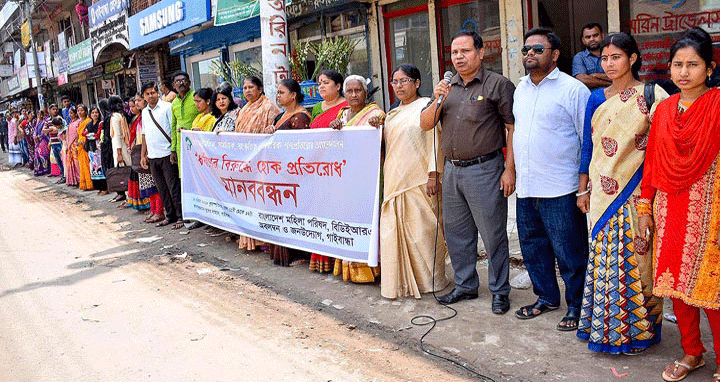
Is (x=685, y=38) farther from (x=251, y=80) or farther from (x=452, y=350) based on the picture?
(x=251, y=80)

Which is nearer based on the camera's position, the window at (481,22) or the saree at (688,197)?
the saree at (688,197)

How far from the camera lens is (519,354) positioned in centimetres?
337

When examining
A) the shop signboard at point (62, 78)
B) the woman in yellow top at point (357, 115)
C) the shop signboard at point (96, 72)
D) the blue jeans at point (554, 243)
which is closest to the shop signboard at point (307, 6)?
the woman in yellow top at point (357, 115)

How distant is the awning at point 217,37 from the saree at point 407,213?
7363 millimetres

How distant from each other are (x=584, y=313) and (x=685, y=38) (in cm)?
148

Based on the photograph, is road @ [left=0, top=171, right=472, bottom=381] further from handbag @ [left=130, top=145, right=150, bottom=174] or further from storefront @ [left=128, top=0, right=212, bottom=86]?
storefront @ [left=128, top=0, right=212, bottom=86]

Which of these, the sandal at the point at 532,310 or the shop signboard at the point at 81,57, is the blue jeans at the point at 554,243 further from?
the shop signboard at the point at 81,57

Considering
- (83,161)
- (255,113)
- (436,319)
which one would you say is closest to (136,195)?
(255,113)

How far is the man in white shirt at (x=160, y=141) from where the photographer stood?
7543 mm

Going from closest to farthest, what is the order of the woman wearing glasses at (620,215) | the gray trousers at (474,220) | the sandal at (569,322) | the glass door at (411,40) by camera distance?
the woman wearing glasses at (620,215) < the sandal at (569,322) < the gray trousers at (474,220) < the glass door at (411,40)

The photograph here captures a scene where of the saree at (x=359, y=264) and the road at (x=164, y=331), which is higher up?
the saree at (x=359, y=264)

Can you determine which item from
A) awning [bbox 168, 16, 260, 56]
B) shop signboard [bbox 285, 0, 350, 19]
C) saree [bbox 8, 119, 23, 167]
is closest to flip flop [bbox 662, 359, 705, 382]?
shop signboard [bbox 285, 0, 350, 19]

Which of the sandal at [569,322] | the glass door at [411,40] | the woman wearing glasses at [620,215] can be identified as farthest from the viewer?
the glass door at [411,40]

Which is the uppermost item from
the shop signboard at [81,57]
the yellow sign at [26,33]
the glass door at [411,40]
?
the yellow sign at [26,33]
